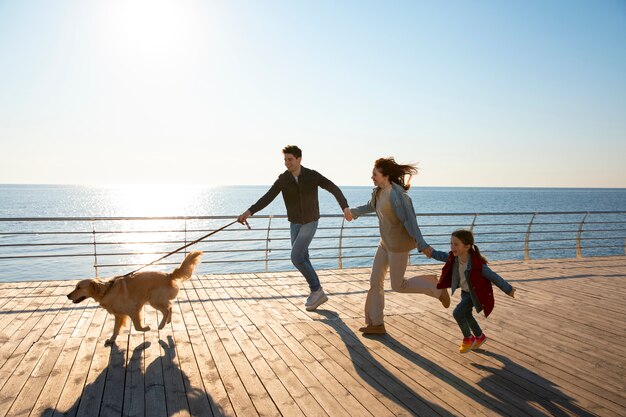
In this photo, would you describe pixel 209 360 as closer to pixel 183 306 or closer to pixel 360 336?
pixel 360 336

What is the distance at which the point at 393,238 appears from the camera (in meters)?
4.57

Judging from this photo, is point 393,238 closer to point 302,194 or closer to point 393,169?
point 393,169

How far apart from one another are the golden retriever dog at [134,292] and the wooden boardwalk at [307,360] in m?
0.25

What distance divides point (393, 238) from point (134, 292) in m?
2.71

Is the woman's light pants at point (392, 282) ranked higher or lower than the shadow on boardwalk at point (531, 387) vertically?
higher

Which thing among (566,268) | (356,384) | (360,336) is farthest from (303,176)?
(566,268)

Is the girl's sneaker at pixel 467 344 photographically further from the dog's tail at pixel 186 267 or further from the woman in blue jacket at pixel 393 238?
the dog's tail at pixel 186 267

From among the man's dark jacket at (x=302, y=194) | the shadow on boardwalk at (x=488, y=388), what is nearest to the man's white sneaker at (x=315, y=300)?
the man's dark jacket at (x=302, y=194)

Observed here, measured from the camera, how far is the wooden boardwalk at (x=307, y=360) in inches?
125

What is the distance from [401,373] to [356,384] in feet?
1.53

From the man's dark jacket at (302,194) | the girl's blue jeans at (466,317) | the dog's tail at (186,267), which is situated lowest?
the girl's blue jeans at (466,317)

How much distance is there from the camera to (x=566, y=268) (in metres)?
9.15

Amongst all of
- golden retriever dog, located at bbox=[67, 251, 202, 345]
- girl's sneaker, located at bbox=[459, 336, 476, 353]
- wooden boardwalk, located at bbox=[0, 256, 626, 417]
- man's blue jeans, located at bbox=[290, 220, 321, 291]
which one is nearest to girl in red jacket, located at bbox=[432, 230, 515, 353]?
girl's sneaker, located at bbox=[459, 336, 476, 353]

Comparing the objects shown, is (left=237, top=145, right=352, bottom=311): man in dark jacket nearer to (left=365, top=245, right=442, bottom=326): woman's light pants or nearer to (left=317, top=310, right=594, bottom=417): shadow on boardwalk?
(left=365, top=245, right=442, bottom=326): woman's light pants
